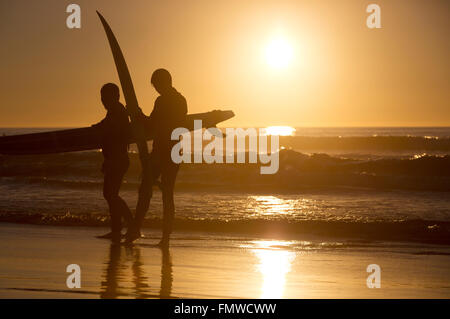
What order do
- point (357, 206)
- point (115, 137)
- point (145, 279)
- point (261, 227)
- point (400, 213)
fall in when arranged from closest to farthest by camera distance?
1. point (145, 279)
2. point (115, 137)
3. point (261, 227)
4. point (400, 213)
5. point (357, 206)

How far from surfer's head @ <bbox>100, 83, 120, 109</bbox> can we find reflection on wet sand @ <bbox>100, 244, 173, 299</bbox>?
165 cm

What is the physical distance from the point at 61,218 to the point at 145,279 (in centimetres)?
469

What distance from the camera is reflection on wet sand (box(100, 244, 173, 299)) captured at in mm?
5094

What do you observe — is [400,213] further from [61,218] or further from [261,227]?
[61,218]

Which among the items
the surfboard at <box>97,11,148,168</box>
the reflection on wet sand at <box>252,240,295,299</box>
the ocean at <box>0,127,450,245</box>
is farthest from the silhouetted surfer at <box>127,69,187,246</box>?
the ocean at <box>0,127,450,245</box>

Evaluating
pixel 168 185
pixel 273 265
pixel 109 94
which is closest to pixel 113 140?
pixel 109 94

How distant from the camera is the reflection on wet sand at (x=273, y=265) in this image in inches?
209

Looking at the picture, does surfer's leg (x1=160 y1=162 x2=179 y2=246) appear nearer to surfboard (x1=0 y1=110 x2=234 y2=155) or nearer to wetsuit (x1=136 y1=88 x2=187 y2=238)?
wetsuit (x1=136 y1=88 x2=187 y2=238)

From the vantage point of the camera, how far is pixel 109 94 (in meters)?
7.35

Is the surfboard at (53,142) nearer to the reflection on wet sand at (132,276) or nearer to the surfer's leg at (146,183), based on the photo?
the surfer's leg at (146,183)

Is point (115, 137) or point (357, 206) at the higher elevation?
point (115, 137)

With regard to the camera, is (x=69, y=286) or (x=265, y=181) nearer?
(x=69, y=286)

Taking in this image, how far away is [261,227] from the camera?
962 cm

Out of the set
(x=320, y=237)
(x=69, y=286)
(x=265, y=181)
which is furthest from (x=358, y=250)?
(x=265, y=181)
